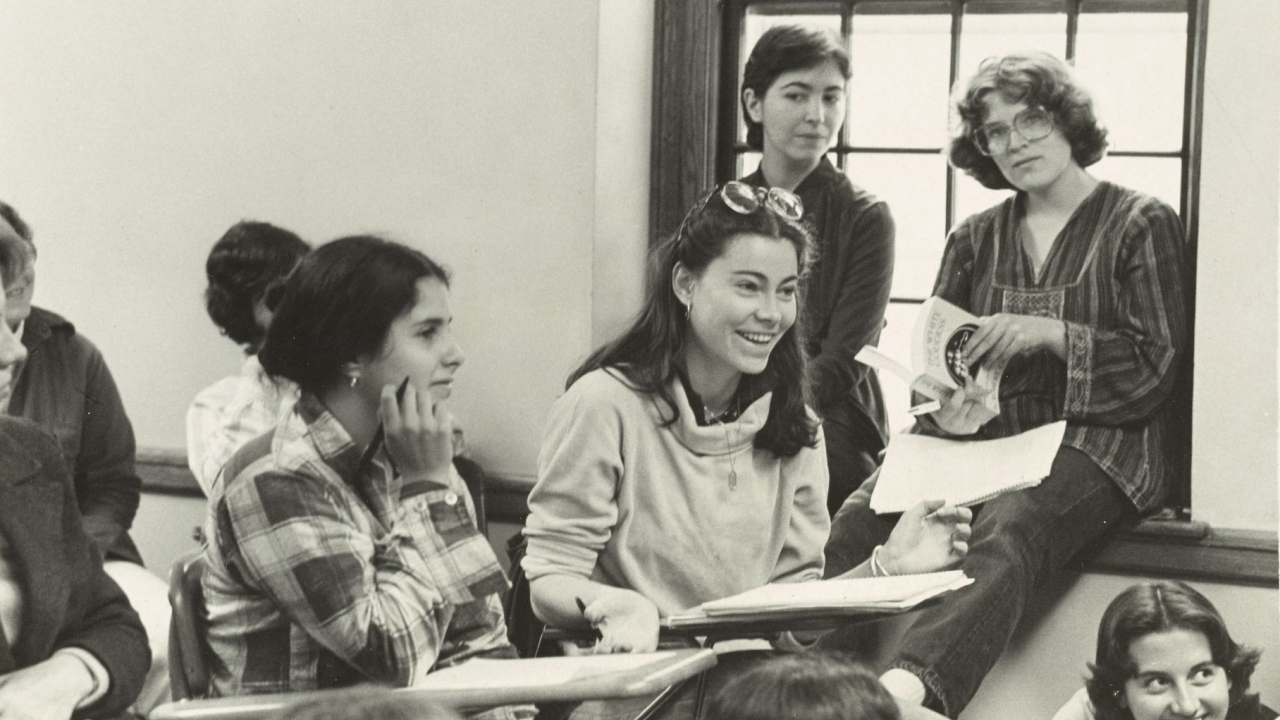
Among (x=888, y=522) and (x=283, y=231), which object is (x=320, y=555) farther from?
(x=283, y=231)

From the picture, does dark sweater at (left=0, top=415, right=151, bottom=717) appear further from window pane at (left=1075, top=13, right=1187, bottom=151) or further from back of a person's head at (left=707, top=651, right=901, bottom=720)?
window pane at (left=1075, top=13, right=1187, bottom=151)

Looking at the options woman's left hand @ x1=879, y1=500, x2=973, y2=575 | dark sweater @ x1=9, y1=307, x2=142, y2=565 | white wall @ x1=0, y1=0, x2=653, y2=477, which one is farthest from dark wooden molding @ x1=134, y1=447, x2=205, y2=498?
woman's left hand @ x1=879, y1=500, x2=973, y2=575

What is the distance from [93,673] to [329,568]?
36cm

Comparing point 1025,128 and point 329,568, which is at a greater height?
point 1025,128

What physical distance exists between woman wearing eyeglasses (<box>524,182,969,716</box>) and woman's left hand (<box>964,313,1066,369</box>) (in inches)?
25.0

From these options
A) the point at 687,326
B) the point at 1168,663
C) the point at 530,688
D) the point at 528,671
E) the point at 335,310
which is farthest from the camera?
the point at 1168,663

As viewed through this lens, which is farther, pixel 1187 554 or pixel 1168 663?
pixel 1187 554

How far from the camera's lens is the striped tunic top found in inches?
132

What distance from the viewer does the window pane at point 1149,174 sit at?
11.7 ft

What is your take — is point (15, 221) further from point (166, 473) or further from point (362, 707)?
point (362, 707)

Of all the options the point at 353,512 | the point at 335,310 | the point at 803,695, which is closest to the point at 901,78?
the point at 335,310

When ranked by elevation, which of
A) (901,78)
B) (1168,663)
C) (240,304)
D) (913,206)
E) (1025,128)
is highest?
(901,78)

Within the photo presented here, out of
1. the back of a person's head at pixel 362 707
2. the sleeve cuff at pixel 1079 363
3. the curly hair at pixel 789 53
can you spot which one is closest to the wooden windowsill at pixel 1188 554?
the sleeve cuff at pixel 1079 363

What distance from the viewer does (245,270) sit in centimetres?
403
